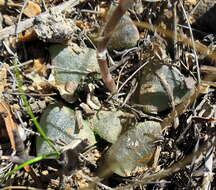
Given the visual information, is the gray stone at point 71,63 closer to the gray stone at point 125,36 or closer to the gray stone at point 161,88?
the gray stone at point 125,36

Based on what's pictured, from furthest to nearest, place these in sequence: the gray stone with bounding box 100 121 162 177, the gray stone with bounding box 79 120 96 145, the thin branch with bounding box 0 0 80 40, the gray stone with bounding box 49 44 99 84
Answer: the thin branch with bounding box 0 0 80 40, the gray stone with bounding box 49 44 99 84, the gray stone with bounding box 79 120 96 145, the gray stone with bounding box 100 121 162 177

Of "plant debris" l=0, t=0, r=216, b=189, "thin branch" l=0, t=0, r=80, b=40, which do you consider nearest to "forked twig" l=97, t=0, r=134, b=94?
"plant debris" l=0, t=0, r=216, b=189

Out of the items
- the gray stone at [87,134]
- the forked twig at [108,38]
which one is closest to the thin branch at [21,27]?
the forked twig at [108,38]

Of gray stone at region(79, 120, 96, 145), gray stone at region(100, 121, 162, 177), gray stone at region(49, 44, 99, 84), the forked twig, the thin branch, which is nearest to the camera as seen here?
the forked twig

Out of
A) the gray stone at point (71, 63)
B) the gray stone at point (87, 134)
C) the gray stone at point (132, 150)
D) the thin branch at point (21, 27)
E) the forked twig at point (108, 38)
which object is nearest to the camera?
the forked twig at point (108, 38)

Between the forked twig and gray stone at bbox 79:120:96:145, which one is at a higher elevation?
the forked twig

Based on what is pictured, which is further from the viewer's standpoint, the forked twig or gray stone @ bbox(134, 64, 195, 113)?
gray stone @ bbox(134, 64, 195, 113)

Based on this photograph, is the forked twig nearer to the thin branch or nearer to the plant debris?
the plant debris

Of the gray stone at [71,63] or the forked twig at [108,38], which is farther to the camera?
the gray stone at [71,63]

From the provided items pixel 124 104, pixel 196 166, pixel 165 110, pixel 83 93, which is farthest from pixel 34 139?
pixel 196 166

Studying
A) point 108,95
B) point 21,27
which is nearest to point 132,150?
point 108,95

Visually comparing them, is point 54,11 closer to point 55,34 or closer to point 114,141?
point 55,34
